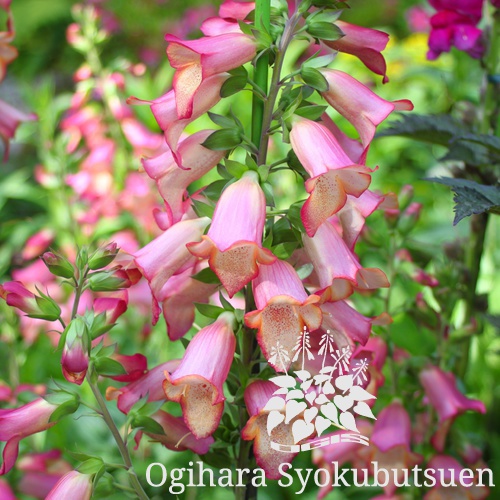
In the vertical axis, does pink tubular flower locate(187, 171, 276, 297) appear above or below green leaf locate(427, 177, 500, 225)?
above

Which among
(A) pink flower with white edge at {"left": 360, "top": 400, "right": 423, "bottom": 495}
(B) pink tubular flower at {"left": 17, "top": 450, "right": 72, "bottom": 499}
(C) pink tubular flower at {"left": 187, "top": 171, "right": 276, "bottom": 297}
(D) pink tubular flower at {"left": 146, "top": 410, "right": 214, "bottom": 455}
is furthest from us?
(B) pink tubular flower at {"left": 17, "top": 450, "right": 72, "bottom": 499}

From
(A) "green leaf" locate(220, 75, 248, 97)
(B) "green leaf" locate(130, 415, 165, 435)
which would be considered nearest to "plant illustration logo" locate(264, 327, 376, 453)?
(B) "green leaf" locate(130, 415, 165, 435)

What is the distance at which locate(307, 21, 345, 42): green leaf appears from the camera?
57 centimetres

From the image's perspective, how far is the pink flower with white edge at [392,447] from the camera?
32.0 inches

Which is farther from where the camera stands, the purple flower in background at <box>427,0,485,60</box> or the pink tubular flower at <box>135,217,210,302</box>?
the purple flower in background at <box>427,0,485,60</box>

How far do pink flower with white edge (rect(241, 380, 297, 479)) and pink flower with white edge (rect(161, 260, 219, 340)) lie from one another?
12cm

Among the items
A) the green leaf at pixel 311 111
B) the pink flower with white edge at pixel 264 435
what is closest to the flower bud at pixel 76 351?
the pink flower with white edge at pixel 264 435

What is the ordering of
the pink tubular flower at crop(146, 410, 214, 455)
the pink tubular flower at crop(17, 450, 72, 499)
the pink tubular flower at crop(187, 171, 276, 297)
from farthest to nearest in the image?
the pink tubular flower at crop(17, 450, 72, 499) → the pink tubular flower at crop(146, 410, 214, 455) → the pink tubular flower at crop(187, 171, 276, 297)

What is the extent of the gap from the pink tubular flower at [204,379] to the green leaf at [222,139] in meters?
0.15

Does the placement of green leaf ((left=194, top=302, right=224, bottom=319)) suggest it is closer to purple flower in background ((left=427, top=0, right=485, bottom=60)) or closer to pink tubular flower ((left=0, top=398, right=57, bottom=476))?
pink tubular flower ((left=0, top=398, right=57, bottom=476))

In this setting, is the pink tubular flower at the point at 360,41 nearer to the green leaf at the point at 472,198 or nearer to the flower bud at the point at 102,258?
the green leaf at the point at 472,198

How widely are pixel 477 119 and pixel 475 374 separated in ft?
1.76

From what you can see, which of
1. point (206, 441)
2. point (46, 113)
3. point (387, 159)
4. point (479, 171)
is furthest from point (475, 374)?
point (387, 159)

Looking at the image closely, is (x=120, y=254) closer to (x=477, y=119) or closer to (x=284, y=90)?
(x=284, y=90)
